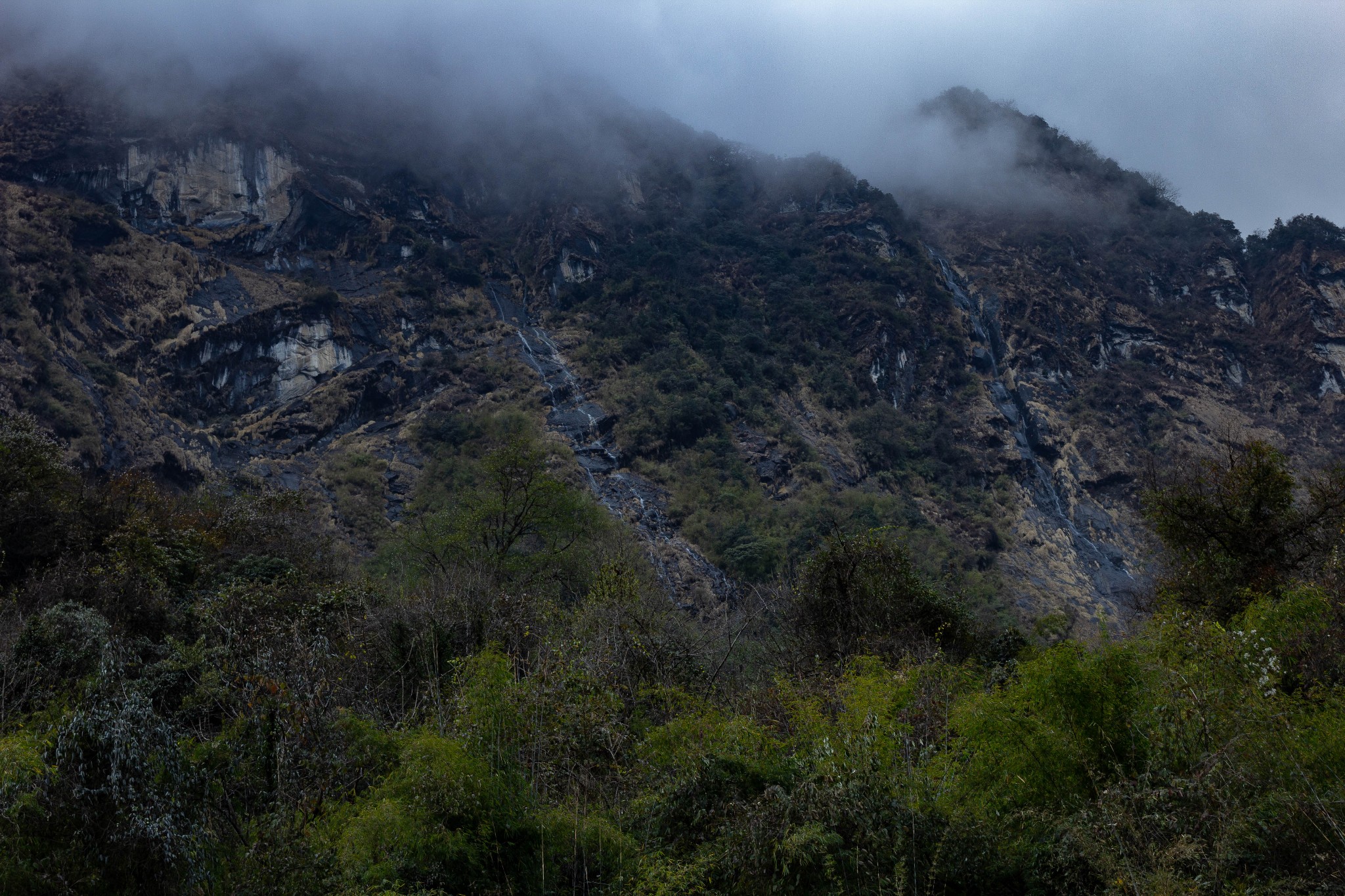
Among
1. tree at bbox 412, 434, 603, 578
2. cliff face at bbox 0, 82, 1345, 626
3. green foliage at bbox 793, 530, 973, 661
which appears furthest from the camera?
cliff face at bbox 0, 82, 1345, 626

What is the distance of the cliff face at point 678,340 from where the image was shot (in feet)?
157

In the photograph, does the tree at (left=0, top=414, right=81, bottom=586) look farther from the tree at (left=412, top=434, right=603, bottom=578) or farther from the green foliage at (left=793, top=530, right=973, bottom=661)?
the green foliage at (left=793, top=530, right=973, bottom=661)

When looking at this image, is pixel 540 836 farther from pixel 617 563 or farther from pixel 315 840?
pixel 617 563

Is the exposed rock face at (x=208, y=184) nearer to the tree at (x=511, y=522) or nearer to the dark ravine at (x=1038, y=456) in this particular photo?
the tree at (x=511, y=522)

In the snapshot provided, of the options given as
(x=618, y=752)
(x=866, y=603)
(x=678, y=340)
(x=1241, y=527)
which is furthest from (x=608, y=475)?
(x=618, y=752)

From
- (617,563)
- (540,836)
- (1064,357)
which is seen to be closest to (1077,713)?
(540,836)

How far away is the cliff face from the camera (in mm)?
47969

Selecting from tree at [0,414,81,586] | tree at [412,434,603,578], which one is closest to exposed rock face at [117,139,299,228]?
tree at [412,434,603,578]

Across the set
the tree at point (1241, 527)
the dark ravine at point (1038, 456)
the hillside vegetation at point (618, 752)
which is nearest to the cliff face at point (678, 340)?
the dark ravine at point (1038, 456)

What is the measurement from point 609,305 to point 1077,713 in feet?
215

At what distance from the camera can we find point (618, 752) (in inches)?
361

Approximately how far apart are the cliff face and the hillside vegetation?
2806 centimetres

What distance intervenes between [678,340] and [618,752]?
58830 millimetres

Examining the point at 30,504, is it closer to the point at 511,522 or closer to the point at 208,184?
the point at 511,522
